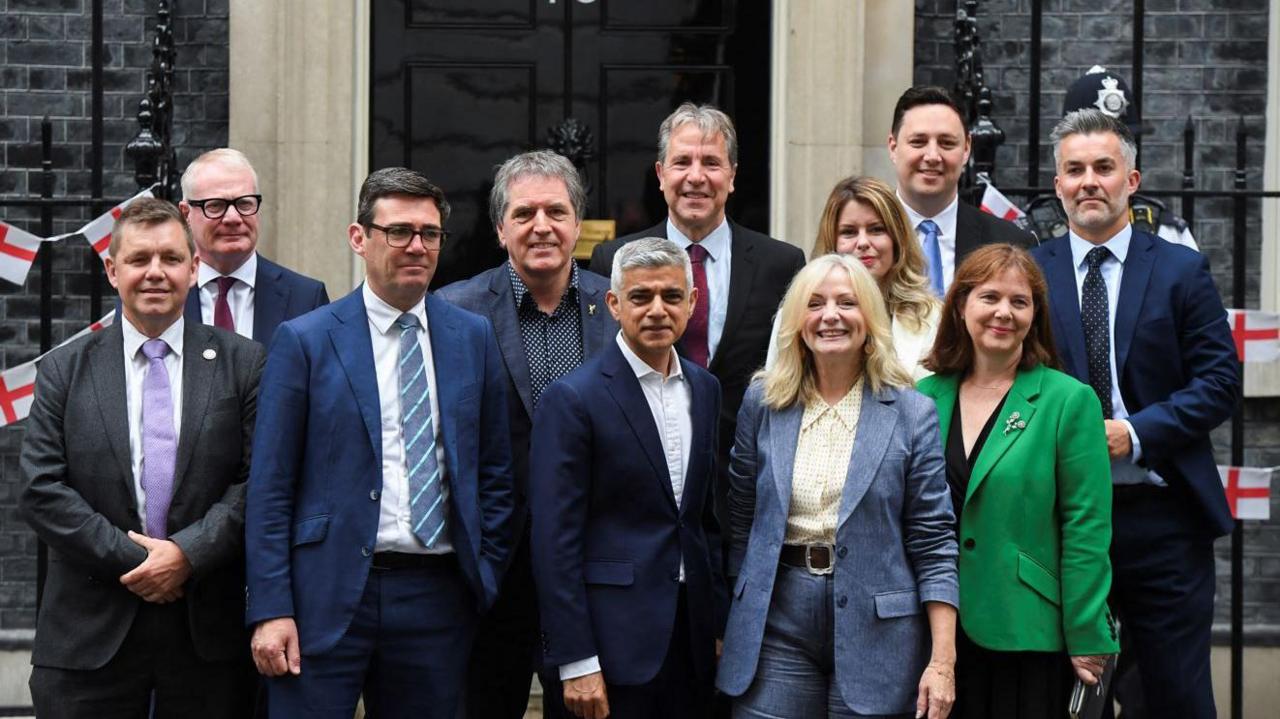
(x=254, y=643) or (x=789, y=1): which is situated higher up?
(x=789, y=1)

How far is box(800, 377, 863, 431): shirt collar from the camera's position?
4.40m

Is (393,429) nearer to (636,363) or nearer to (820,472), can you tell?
(636,363)

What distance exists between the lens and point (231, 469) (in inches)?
179

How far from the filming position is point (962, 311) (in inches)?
182

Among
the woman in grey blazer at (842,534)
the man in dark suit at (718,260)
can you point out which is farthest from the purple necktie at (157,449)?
the woman in grey blazer at (842,534)

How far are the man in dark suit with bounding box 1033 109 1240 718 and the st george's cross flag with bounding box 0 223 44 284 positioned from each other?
359 centimetres

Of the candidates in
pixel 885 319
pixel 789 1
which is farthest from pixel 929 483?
pixel 789 1

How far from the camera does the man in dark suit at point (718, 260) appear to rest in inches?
201

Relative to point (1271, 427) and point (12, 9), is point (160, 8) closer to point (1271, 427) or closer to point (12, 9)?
point (12, 9)

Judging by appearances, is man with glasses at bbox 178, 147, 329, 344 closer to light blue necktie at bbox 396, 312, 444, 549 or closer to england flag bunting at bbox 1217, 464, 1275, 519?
light blue necktie at bbox 396, 312, 444, 549

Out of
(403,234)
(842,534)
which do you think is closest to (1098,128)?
(842,534)

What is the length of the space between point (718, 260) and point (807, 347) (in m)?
0.81

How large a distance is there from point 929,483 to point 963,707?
0.63 meters

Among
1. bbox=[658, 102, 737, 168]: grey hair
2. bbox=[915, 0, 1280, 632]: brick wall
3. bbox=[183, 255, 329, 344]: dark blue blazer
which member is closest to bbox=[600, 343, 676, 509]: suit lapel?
bbox=[658, 102, 737, 168]: grey hair
